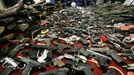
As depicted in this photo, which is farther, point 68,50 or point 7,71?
point 68,50

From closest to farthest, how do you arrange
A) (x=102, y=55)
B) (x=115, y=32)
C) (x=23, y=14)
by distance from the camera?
(x=102, y=55) < (x=115, y=32) < (x=23, y=14)

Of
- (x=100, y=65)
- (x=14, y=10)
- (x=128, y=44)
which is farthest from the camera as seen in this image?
(x=14, y=10)

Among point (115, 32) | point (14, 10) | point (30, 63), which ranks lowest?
point (115, 32)

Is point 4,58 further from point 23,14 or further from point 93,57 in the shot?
point 23,14


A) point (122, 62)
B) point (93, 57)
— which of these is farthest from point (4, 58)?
point (122, 62)

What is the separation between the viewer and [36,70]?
2.88 metres

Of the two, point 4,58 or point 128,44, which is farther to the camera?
point 128,44

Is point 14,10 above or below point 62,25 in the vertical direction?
above

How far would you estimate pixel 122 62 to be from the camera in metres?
2.93

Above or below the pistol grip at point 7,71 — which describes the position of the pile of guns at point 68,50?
below

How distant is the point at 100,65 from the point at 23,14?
3.59m

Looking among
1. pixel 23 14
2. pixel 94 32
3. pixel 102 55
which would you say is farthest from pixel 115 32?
pixel 23 14

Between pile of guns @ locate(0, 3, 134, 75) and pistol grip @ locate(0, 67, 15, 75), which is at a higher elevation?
pistol grip @ locate(0, 67, 15, 75)

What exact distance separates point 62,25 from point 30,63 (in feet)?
9.60
